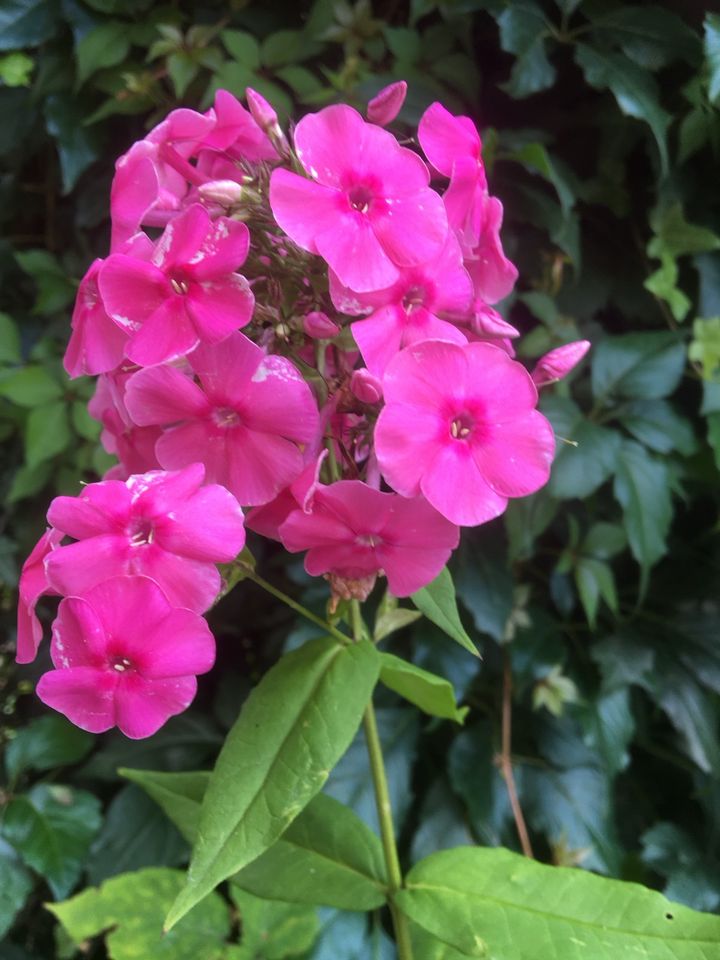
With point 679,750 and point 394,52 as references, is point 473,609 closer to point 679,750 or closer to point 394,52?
point 679,750

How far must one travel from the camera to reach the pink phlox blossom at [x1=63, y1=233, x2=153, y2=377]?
1.37 ft

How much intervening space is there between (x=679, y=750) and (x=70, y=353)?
0.91 m

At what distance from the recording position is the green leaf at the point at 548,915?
1.56 feet

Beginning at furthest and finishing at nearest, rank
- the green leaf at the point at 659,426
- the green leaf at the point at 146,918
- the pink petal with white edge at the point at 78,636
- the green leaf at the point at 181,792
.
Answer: the green leaf at the point at 659,426 → the green leaf at the point at 146,918 → the green leaf at the point at 181,792 → the pink petal with white edge at the point at 78,636

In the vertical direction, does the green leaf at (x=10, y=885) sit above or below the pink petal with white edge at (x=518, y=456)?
below

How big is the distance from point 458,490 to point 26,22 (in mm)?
848

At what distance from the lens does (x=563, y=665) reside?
97 cm

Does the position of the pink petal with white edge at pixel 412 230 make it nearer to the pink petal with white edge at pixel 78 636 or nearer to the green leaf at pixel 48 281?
the pink petal with white edge at pixel 78 636

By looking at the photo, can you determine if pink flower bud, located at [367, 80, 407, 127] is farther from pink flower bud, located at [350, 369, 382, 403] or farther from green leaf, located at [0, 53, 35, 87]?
green leaf, located at [0, 53, 35, 87]

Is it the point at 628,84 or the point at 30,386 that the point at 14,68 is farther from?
the point at 628,84

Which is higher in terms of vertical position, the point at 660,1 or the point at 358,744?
the point at 660,1

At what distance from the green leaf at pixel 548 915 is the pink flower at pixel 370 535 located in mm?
240

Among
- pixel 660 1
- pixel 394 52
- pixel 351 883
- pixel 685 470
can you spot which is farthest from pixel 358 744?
pixel 660 1

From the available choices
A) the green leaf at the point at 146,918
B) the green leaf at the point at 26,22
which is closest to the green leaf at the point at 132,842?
the green leaf at the point at 146,918
